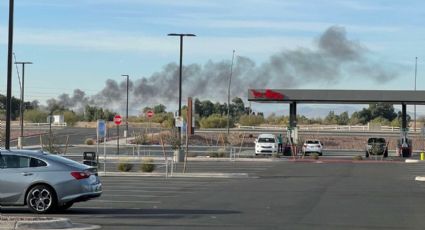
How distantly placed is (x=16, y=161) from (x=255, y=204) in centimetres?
642

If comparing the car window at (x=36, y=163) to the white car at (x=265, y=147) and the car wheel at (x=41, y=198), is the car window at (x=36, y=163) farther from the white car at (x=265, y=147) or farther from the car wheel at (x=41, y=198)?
the white car at (x=265, y=147)

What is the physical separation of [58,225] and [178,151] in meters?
32.9

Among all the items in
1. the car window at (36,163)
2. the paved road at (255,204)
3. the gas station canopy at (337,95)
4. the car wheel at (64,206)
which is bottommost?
the paved road at (255,204)

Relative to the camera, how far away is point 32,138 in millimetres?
83062

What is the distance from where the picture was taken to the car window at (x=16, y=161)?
1791cm

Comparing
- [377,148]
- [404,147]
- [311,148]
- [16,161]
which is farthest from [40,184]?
[404,147]

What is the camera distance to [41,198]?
58.0 feet

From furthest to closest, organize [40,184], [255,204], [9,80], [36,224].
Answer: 1. [9,80]
2. [255,204]
3. [40,184]
4. [36,224]

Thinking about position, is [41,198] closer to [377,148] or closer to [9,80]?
[9,80]

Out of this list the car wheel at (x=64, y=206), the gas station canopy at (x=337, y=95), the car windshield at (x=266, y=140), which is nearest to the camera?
the car wheel at (x=64, y=206)

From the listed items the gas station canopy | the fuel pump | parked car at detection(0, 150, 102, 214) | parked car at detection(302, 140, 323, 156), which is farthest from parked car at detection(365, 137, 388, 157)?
parked car at detection(0, 150, 102, 214)

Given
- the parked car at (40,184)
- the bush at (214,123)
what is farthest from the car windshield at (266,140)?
the bush at (214,123)

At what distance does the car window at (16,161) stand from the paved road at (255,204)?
42.6 inches

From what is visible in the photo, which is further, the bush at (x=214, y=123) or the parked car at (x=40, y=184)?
the bush at (x=214, y=123)
